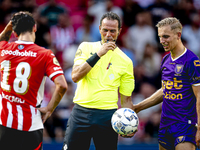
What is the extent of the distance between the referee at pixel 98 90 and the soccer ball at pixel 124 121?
6.5 inches

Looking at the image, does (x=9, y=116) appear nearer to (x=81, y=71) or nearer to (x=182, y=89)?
(x=81, y=71)

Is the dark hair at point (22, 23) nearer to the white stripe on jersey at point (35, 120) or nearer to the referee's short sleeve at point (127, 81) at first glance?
the white stripe on jersey at point (35, 120)

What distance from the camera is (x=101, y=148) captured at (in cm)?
467

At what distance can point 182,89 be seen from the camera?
484 centimetres

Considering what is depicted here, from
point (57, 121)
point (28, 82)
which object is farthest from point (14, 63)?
point (57, 121)

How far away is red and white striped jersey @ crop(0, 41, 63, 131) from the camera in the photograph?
4.34 metres

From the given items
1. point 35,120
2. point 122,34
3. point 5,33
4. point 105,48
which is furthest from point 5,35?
point 122,34

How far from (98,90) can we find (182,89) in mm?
1290

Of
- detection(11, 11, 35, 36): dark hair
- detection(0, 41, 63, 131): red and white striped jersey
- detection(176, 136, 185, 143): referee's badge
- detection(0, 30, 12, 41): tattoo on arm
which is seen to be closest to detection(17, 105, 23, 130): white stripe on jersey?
detection(0, 41, 63, 131): red and white striped jersey

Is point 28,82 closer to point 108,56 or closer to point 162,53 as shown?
point 108,56

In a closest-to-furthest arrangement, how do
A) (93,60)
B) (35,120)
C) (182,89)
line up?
(35,120) → (93,60) → (182,89)

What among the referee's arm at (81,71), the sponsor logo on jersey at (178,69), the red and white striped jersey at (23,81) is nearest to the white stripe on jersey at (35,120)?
the red and white striped jersey at (23,81)

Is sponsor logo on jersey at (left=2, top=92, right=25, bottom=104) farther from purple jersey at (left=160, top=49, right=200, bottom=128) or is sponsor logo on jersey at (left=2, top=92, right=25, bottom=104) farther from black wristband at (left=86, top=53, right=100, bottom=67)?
purple jersey at (left=160, top=49, right=200, bottom=128)

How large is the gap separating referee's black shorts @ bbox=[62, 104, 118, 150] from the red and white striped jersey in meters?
0.56
